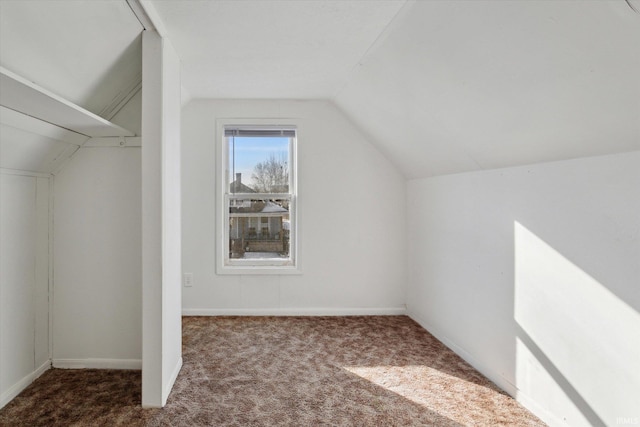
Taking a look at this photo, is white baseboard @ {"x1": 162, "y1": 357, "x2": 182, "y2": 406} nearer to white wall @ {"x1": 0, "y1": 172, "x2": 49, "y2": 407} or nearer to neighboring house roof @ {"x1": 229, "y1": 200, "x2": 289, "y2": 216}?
white wall @ {"x1": 0, "y1": 172, "x2": 49, "y2": 407}

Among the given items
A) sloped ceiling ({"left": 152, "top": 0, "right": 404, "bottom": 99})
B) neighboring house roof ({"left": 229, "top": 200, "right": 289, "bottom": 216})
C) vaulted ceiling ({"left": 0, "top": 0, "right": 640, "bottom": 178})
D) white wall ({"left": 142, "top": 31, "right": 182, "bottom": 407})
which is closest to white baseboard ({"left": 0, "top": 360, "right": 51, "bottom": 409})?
white wall ({"left": 142, "top": 31, "right": 182, "bottom": 407})

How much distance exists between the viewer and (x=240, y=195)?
374 cm

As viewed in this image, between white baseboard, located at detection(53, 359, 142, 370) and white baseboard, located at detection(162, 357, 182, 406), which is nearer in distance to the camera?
white baseboard, located at detection(162, 357, 182, 406)

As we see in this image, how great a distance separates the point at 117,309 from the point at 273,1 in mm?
2302

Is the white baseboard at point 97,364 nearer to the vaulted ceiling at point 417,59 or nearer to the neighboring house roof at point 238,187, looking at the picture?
the vaulted ceiling at point 417,59

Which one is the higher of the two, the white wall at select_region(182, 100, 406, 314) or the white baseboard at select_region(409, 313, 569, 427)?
the white wall at select_region(182, 100, 406, 314)

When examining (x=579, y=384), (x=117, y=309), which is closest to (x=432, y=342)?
(x=579, y=384)

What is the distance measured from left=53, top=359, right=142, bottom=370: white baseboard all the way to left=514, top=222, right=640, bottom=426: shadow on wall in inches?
103

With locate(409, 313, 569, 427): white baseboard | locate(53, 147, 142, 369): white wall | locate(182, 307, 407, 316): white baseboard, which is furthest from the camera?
locate(182, 307, 407, 316): white baseboard

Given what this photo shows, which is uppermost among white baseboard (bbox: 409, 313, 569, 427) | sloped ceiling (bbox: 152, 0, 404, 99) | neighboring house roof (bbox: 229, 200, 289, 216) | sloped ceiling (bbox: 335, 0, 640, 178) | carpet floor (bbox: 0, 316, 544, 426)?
sloped ceiling (bbox: 152, 0, 404, 99)

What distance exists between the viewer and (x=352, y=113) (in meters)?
3.47

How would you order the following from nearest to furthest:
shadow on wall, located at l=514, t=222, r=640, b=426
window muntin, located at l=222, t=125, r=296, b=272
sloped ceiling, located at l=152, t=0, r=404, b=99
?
1. shadow on wall, located at l=514, t=222, r=640, b=426
2. sloped ceiling, located at l=152, t=0, r=404, b=99
3. window muntin, located at l=222, t=125, r=296, b=272

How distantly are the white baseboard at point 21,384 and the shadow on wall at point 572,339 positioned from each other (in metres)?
3.07

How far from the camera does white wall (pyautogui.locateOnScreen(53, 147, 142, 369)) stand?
2.41 m
